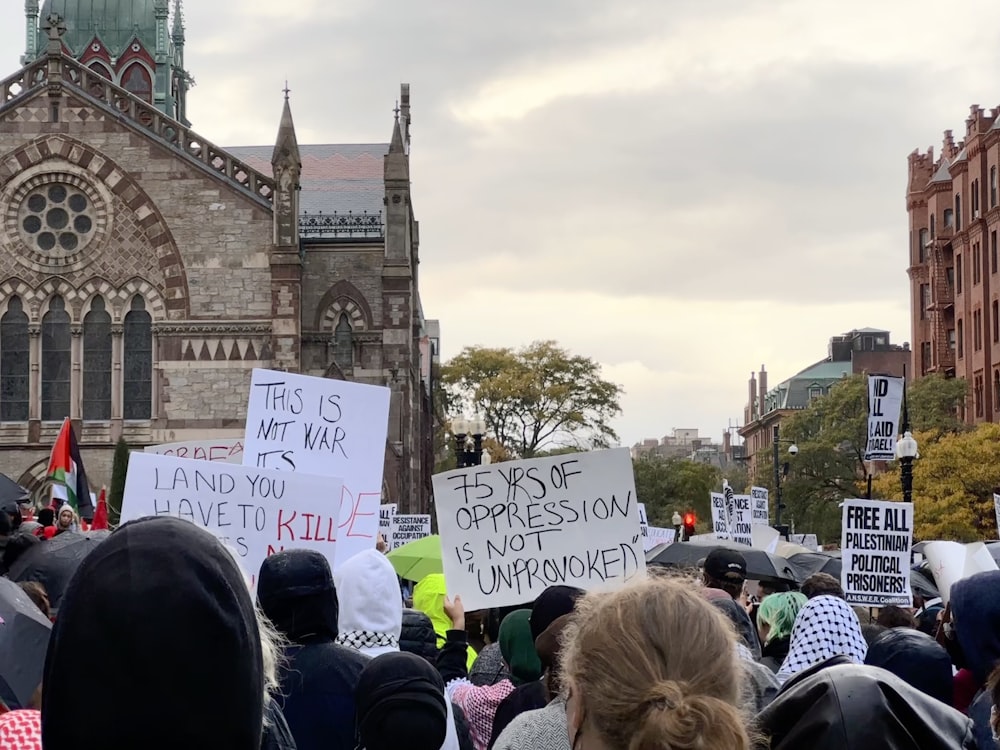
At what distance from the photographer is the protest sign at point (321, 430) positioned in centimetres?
1002

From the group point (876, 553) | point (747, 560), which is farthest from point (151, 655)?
point (747, 560)

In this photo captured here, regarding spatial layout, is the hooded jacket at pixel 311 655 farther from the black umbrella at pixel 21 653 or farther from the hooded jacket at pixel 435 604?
the hooded jacket at pixel 435 604

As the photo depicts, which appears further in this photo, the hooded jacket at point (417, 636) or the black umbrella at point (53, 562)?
the black umbrella at point (53, 562)

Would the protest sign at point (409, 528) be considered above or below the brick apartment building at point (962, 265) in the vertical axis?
below

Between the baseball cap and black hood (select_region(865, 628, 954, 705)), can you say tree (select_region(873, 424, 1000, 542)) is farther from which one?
black hood (select_region(865, 628, 954, 705))

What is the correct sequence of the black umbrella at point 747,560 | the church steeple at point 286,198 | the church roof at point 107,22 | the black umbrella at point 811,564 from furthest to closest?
the church roof at point 107,22 → the church steeple at point 286,198 → the black umbrella at point 811,564 → the black umbrella at point 747,560

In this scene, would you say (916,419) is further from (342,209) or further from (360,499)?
(360,499)

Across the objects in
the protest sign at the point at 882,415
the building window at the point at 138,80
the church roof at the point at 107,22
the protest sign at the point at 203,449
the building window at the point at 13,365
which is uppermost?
the church roof at the point at 107,22

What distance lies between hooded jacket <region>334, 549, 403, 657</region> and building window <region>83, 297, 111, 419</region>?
35.5m

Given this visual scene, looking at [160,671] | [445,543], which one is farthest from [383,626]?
[160,671]

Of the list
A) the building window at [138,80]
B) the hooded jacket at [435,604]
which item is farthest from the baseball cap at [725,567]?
the building window at [138,80]

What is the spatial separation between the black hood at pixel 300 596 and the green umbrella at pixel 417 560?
8746 millimetres

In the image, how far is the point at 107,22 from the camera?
6469cm

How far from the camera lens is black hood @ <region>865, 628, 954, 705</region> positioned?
5441 mm
